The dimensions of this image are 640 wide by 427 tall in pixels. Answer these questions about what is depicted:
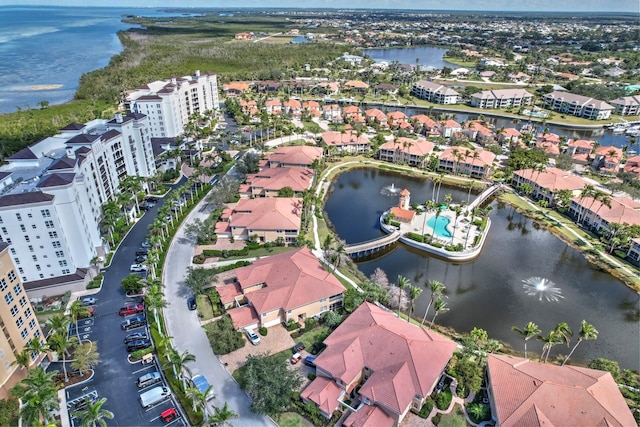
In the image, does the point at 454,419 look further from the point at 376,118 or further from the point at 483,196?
the point at 376,118

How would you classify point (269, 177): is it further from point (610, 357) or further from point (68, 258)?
point (610, 357)

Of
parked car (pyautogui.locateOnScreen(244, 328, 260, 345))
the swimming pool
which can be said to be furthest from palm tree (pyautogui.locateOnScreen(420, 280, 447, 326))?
parked car (pyautogui.locateOnScreen(244, 328, 260, 345))

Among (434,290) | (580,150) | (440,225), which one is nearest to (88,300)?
(434,290)

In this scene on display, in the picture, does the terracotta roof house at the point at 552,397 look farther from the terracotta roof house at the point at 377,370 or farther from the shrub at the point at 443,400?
the terracotta roof house at the point at 377,370

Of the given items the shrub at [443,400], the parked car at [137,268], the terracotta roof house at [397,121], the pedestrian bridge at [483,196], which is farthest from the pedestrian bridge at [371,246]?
the terracotta roof house at [397,121]

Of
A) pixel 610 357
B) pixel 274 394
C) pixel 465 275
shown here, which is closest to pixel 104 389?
pixel 274 394

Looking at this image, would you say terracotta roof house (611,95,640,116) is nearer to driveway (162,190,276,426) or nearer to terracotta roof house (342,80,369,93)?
terracotta roof house (342,80,369,93)

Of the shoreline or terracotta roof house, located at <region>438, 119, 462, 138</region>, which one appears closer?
the shoreline
